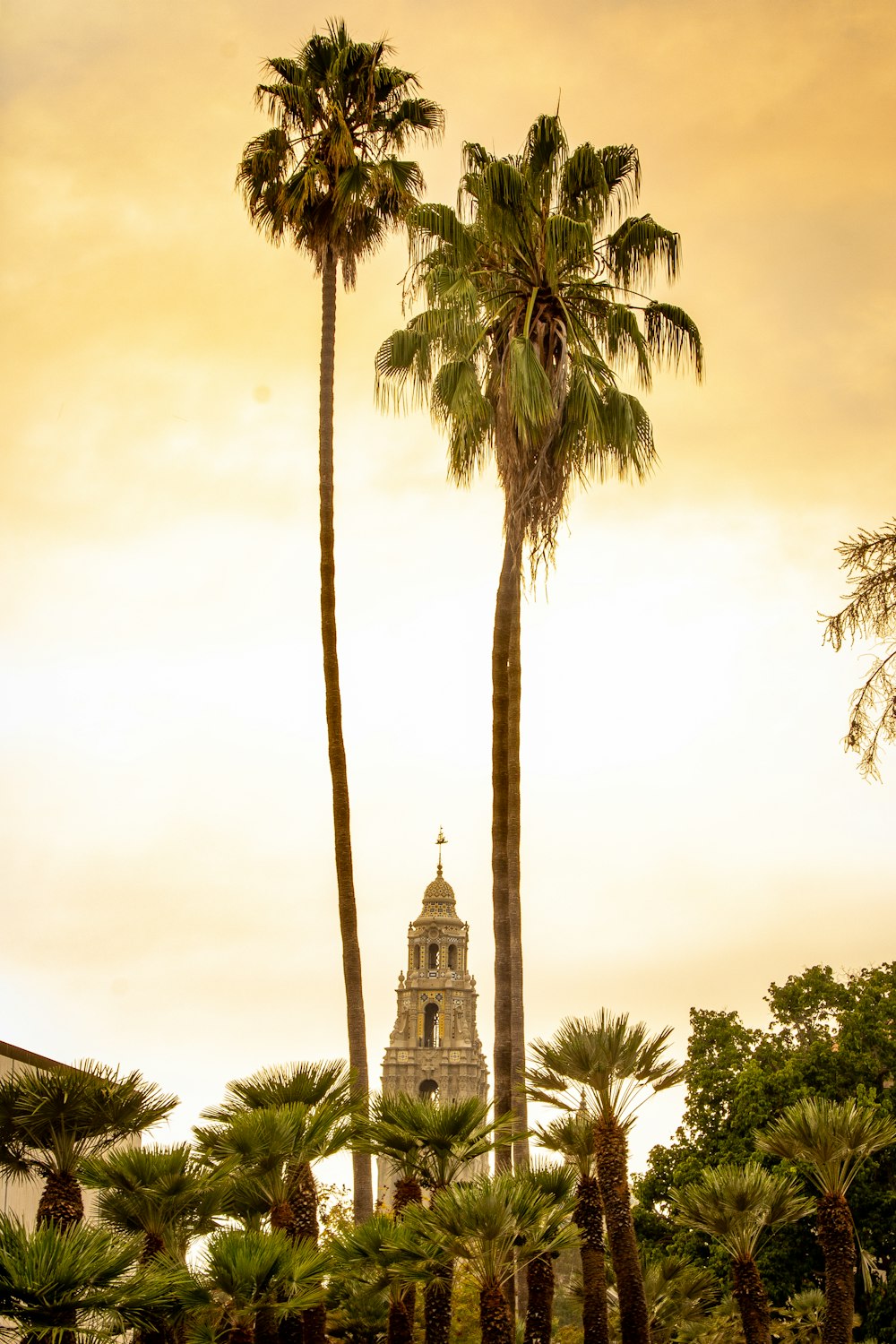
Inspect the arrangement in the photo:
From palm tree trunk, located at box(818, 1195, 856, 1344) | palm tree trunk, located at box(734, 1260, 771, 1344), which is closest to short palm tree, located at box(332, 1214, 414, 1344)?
palm tree trunk, located at box(734, 1260, 771, 1344)

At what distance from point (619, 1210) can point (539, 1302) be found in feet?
4.96

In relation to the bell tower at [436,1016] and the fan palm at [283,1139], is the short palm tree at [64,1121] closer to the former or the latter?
the fan palm at [283,1139]

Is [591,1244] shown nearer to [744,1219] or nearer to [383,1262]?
[744,1219]

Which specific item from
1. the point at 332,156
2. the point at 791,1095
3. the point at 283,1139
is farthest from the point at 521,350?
the point at 791,1095

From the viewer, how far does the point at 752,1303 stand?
18.0 meters

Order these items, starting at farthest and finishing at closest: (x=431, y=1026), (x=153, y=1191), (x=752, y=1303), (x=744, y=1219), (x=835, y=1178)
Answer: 1. (x=431, y=1026)
2. (x=752, y=1303)
3. (x=744, y=1219)
4. (x=835, y=1178)
5. (x=153, y=1191)

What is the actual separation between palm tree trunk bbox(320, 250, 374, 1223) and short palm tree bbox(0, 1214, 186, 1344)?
605 centimetres

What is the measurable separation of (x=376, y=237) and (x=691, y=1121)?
1996cm

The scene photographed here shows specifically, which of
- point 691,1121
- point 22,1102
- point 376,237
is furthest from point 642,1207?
point 376,237

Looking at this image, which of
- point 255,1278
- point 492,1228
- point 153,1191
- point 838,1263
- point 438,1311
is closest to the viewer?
point 255,1278

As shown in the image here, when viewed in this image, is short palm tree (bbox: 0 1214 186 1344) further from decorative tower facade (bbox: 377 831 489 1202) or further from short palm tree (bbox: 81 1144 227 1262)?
decorative tower facade (bbox: 377 831 489 1202)

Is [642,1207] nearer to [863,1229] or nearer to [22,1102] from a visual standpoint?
[863,1229]

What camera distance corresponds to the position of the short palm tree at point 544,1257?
55.3 feet

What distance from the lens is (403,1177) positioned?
17.2m
